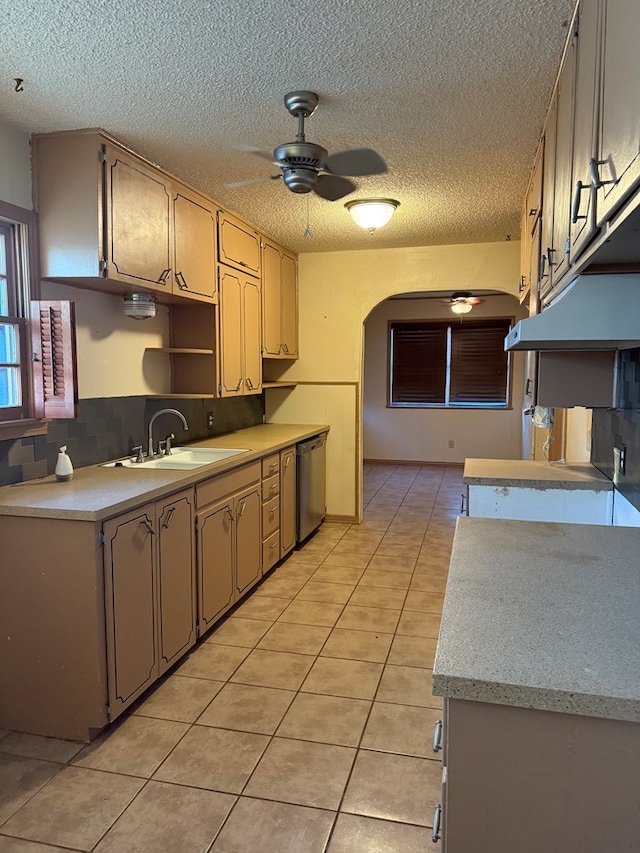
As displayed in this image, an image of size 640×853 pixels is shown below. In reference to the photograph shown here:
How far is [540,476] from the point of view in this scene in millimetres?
2664

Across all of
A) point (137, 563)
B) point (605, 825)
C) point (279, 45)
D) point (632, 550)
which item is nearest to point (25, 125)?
point (279, 45)

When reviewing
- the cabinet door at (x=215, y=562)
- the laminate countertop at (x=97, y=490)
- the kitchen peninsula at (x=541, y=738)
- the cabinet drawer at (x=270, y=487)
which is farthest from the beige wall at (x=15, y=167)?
the kitchen peninsula at (x=541, y=738)

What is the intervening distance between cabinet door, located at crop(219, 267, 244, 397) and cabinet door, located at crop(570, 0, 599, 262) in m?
2.55

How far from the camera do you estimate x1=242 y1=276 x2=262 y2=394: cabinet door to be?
163 inches

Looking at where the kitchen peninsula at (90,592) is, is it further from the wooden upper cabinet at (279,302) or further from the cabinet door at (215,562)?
the wooden upper cabinet at (279,302)

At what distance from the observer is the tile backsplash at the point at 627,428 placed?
208 cm

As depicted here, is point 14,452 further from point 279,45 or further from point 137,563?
point 279,45

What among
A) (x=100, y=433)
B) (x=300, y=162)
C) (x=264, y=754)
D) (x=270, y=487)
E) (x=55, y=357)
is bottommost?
(x=264, y=754)

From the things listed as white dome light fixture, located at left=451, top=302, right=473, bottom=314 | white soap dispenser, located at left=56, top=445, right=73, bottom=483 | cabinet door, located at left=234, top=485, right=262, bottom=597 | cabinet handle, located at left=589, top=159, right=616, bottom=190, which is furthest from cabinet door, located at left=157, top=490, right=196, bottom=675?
white dome light fixture, located at left=451, top=302, right=473, bottom=314

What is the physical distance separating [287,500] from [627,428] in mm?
2534

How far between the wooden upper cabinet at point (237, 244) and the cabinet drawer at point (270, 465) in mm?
1304

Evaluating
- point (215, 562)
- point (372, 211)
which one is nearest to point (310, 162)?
point (372, 211)

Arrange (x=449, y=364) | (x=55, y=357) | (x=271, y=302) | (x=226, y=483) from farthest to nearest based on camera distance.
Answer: (x=449, y=364) → (x=271, y=302) → (x=226, y=483) → (x=55, y=357)

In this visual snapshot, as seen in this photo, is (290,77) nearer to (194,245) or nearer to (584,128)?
(584,128)
